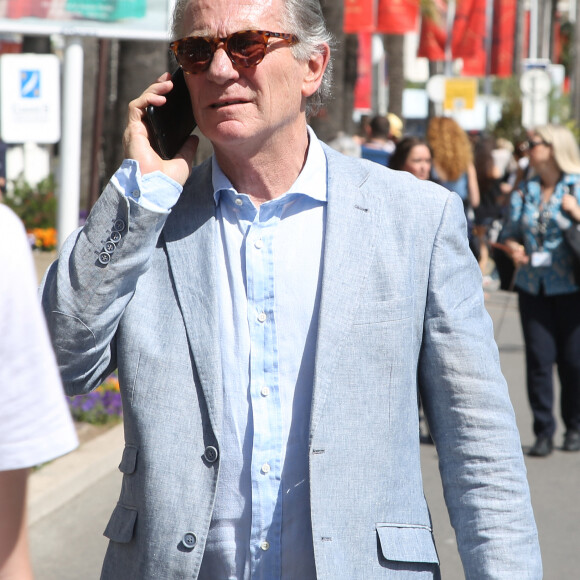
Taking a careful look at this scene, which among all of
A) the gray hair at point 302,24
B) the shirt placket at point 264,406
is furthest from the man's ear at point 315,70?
the shirt placket at point 264,406

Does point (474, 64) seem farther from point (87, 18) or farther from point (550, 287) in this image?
point (87, 18)

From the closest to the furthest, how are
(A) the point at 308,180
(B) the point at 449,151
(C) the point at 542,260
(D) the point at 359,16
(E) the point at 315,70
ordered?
(A) the point at 308,180 → (E) the point at 315,70 → (C) the point at 542,260 → (B) the point at 449,151 → (D) the point at 359,16

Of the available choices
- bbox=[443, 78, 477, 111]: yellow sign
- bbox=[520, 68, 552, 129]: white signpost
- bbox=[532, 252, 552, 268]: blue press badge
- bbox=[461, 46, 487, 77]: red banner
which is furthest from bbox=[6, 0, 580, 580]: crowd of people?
bbox=[461, 46, 487, 77]: red banner

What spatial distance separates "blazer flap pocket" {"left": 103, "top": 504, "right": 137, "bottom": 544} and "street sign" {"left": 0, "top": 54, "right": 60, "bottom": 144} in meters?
5.69

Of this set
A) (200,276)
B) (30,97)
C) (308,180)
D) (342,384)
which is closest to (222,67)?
(308,180)

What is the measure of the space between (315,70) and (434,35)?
93.7ft

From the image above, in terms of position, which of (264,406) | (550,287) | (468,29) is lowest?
(550,287)

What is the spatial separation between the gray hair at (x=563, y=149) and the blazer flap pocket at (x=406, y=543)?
5508mm

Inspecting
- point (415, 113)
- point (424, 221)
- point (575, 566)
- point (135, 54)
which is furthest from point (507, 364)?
point (415, 113)

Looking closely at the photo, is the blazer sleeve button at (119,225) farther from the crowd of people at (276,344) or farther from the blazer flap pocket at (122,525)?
the blazer flap pocket at (122,525)

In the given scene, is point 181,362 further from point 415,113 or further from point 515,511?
point 415,113

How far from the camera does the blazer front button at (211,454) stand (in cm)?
228

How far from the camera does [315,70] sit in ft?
8.65

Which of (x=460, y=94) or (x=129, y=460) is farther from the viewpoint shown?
(x=460, y=94)
